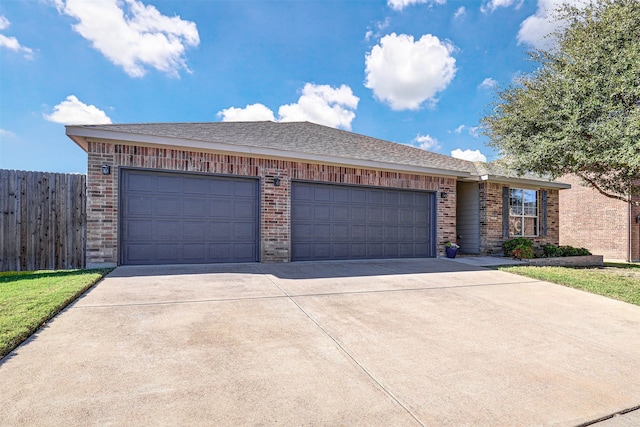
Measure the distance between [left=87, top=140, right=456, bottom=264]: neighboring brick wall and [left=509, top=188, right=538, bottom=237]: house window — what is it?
3.24m

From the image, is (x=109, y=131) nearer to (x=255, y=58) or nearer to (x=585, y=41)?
(x=255, y=58)

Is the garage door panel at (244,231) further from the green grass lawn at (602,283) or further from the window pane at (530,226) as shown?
the window pane at (530,226)

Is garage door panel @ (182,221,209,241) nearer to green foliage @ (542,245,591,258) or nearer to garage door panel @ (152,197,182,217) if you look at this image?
garage door panel @ (152,197,182,217)

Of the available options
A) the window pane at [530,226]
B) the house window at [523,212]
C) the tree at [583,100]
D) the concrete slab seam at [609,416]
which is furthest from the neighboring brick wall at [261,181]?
the concrete slab seam at [609,416]

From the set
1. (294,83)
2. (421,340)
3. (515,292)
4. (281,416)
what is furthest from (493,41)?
(281,416)

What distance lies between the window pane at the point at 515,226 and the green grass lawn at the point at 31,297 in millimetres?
13076

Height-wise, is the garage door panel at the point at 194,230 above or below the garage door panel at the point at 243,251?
above

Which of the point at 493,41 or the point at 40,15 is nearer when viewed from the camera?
the point at 40,15

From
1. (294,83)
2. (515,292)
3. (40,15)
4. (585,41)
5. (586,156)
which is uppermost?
(294,83)

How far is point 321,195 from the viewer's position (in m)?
9.25

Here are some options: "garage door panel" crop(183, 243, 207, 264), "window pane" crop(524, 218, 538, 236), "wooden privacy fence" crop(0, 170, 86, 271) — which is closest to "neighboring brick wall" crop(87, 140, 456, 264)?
"wooden privacy fence" crop(0, 170, 86, 271)

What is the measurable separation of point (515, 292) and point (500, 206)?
23.2 ft

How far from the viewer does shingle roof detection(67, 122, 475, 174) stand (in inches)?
313

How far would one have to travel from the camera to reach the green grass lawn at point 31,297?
3191mm
